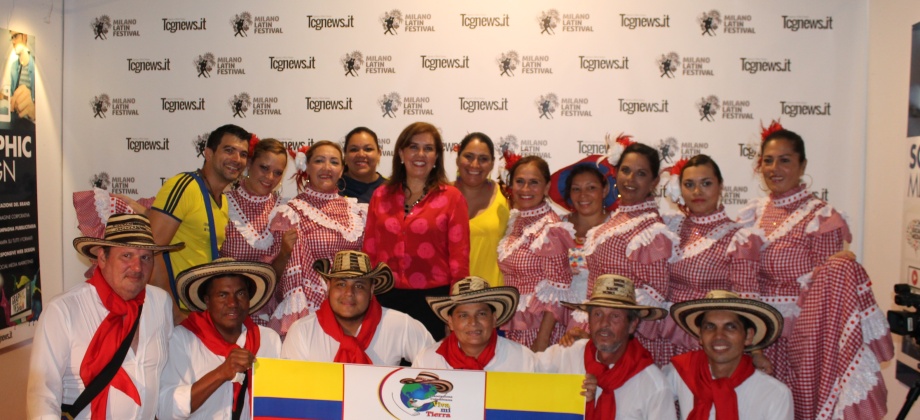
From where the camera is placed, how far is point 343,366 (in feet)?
10.2

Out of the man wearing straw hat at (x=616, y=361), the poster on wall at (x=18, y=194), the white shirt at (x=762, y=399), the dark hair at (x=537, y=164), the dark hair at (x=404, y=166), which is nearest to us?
the white shirt at (x=762, y=399)

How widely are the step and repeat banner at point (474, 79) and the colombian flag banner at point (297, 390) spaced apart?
2767mm

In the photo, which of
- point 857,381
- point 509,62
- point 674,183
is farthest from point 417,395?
point 509,62

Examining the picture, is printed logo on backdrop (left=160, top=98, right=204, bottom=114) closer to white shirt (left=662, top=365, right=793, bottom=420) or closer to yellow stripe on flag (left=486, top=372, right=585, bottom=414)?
yellow stripe on flag (left=486, top=372, right=585, bottom=414)

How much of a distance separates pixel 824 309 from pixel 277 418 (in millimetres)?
2594

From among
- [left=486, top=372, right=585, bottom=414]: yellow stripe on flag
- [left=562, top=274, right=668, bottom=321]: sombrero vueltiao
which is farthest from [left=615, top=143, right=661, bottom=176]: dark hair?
[left=486, top=372, right=585, bottom=414]: yellow stripe on flag

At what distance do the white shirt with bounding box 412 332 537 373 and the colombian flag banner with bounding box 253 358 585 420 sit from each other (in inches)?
10.8

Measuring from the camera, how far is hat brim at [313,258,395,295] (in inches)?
137

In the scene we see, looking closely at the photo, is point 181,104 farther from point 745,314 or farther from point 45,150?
point 745,314

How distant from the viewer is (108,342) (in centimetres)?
314

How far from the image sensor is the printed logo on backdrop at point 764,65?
209 inches

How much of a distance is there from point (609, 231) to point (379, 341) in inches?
52.6

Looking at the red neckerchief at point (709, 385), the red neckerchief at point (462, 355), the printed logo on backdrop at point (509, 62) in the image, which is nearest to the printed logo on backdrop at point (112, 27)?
the printed logo on backdrop at point (509, 62)

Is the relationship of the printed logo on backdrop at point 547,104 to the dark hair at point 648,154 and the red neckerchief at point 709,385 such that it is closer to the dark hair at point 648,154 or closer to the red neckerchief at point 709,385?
the dark hair at point 648,154
